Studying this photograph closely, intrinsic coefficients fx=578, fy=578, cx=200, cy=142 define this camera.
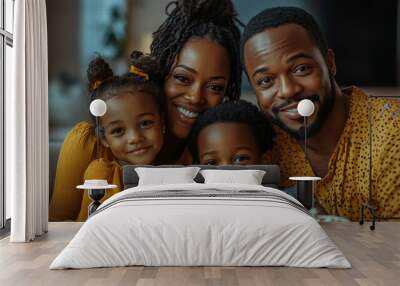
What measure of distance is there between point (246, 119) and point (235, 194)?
94.0 inches

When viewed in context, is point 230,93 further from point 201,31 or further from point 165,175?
point 165,175

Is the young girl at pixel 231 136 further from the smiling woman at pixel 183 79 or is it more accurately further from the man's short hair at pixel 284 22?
the man's short hair at pixel 284 22

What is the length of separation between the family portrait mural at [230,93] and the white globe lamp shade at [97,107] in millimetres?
183

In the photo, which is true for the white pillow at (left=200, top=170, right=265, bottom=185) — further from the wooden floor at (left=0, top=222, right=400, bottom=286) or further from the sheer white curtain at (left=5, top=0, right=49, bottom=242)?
the sheer white curtain at (left=5, top=0, right=49, bottom=242)

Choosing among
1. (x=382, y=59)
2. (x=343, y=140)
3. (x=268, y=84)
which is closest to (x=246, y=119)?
(x=268, y=84)

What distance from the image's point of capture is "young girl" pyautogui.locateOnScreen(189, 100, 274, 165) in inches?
295

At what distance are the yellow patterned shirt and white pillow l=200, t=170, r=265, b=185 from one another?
73 cm

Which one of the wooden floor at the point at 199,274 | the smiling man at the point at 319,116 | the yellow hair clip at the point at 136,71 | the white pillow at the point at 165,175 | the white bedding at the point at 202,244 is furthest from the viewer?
the yellow hair clip at the point at 136,71

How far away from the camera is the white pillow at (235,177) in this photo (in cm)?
684

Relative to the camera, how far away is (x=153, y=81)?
7625mm

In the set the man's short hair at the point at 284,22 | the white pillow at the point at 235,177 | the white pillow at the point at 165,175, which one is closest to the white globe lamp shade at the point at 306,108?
the man's short hair at the point at 284,22

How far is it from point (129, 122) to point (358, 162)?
303cm

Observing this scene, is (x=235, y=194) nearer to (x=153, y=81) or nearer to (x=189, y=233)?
(x=189, y=233)

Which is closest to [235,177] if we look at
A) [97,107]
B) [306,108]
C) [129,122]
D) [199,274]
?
[306,108]
